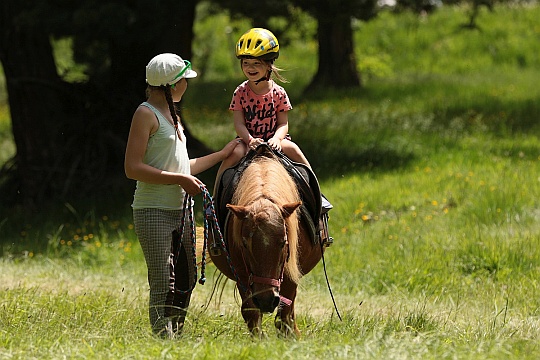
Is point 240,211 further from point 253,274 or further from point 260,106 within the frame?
point 260,106

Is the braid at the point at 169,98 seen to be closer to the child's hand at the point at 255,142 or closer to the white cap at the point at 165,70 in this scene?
the white cap at the point at 165,70

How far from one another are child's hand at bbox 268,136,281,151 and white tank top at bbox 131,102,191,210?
62 centimetres

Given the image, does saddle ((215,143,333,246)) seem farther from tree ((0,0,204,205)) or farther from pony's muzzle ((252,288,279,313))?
tree ((0,0,204,205))

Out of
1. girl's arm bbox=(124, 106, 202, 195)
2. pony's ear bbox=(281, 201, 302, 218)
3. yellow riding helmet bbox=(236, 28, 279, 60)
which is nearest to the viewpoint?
pony's ear bbox=(281, 201, 302, 218)

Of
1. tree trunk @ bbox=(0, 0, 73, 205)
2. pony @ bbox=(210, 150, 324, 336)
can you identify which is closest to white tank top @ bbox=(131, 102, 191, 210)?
pony @ bbox=(210, 150, 324, 336)

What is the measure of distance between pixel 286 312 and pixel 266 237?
991 millimetres

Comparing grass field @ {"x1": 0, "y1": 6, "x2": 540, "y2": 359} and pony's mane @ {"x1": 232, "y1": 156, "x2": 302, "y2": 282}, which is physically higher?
pony's mane @ {"x1": 232, "y1": 156, "x2": 302, "y2": 282}

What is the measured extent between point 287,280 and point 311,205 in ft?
2.05

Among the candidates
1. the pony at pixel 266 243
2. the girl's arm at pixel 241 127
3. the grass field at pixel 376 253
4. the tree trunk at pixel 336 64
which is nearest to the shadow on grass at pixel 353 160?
the grass field at pixel 376 253

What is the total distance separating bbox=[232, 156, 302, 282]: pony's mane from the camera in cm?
572

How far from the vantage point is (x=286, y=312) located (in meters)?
6.28

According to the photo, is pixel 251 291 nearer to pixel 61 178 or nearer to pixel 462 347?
pixel 462 347

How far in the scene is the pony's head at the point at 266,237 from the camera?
546cm

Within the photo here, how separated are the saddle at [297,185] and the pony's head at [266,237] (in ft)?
1.30
